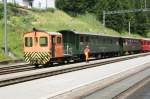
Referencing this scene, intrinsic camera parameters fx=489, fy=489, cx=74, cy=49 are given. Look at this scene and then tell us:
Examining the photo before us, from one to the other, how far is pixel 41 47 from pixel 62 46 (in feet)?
11.6

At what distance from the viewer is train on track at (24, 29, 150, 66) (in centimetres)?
3716

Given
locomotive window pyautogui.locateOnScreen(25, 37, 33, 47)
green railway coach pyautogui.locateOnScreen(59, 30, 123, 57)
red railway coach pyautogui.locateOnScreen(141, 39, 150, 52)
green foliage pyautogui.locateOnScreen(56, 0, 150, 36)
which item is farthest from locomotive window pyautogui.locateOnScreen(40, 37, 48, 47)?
green foliage pyautogui.locateOnScreen(56, 0, 150, 36)

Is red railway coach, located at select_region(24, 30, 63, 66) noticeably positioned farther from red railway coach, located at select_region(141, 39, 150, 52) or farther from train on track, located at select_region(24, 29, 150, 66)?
red railway coach, located at select_region(141, 39, 150, 52)

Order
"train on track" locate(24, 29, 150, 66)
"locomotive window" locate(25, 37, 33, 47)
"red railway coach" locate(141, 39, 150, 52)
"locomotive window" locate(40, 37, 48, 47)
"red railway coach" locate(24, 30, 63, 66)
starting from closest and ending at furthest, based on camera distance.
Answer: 1. "red railway coach" locate(24, 30, 63, 66)
2. "train on track" locate(24, 29, 150, 66)
3. "locomotive window" locate(40, 37, 48, 47)
4. "locomotive window" locate(25, 37, 33, 47)
5. "red railway coach" locate(141, 39, 150, 52)

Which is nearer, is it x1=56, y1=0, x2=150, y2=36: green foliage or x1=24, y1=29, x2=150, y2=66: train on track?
x1=24, y1=29, x2=150, y2=66: train on track

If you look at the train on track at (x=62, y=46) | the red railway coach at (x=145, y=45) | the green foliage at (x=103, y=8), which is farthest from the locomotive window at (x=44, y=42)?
the green foliage at (x=103, y=8)

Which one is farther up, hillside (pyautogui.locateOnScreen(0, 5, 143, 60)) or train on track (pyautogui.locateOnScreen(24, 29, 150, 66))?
hillside (pyautogui.locateOnScreen(0, 5, 143, 60))

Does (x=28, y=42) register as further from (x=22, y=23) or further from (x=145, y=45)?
(x=145, y=45)

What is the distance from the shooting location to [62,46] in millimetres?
40594

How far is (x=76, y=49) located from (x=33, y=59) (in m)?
7.93

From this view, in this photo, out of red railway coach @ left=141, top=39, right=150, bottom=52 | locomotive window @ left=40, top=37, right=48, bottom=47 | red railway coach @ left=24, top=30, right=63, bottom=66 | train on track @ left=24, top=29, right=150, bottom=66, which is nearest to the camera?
red railway coach @ left=24, top=30, right=63, bottom=66

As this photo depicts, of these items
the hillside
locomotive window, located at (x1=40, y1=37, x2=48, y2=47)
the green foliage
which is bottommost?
locomotive window, located at (x1=40, y1=37, x2=48, y2=47)

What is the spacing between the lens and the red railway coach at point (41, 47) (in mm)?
36750

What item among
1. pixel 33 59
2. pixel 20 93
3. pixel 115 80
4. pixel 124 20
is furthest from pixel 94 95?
pixel 124 20
